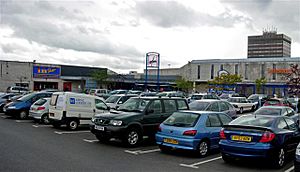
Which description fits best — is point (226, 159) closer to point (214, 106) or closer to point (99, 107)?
point (214, 106)

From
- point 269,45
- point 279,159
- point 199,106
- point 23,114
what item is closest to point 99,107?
point 199,106

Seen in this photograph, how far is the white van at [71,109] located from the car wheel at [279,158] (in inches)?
370

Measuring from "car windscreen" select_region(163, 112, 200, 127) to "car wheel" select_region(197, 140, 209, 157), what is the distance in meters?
0.67

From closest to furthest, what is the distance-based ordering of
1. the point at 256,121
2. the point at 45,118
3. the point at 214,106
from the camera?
the point at 256,121 → the point at 214,106 → the point at 45,118

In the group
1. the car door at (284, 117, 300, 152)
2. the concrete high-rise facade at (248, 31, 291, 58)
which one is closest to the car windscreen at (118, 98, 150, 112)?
the car door at (284, 117, 300, 152)

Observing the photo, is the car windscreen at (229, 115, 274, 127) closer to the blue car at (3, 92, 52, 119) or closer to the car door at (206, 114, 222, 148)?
the car door at (206, 114, 222, 148)

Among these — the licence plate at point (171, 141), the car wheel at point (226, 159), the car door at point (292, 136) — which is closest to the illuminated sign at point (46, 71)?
the licence plate at point (171, 141)

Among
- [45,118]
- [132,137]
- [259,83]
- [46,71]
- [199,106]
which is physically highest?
[46,71]

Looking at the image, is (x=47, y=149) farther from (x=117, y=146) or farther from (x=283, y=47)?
(x=283, y=47)

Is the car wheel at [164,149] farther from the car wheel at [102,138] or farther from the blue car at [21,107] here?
the blue car at [21,107]

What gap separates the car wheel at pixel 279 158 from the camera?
870 centimetres

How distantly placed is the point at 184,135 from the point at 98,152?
276 centimetres

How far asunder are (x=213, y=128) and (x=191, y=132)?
45.0 inches

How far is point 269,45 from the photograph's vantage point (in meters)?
142
